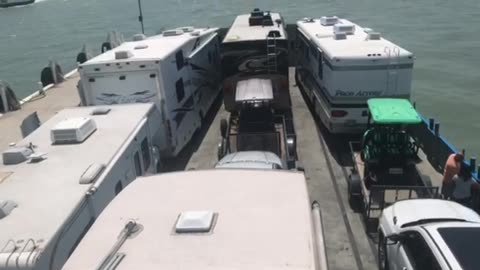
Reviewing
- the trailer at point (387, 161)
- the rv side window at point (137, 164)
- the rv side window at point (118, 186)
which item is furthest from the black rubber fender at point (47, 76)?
the trailer at point (387, 161)

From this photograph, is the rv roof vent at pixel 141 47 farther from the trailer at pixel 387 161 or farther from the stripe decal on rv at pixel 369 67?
the trailer at pixel 387 161

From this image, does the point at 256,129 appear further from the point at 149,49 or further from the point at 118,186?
the point at 118,186

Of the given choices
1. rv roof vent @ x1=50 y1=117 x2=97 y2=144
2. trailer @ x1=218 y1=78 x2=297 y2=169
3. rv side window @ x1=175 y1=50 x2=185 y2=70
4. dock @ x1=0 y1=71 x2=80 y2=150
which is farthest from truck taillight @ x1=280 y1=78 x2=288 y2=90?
dock @ x1=0 y1=71 x2=80 y2=150

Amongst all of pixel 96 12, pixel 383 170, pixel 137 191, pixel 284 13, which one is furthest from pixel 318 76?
pixel 96 12

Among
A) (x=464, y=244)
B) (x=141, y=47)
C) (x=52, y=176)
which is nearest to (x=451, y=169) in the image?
(x=464, y=244)

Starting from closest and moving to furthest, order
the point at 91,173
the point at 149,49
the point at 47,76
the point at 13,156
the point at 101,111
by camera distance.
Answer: the point at 91,173 < the point at 13,156 < the point at 101,111 < the point at 149,49 < the point at 47,76

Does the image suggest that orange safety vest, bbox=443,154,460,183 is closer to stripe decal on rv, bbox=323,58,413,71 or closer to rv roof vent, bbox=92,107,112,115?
stripe decal on rv, bbox=323,58,413,71
